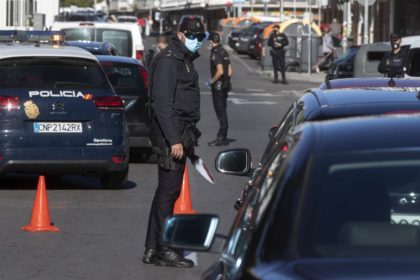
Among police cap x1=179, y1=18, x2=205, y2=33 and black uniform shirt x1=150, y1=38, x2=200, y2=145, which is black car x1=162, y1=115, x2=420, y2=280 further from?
police cap x1=179, y1=18, x2=205, y2=33

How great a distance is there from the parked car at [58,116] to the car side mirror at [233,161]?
241 inches

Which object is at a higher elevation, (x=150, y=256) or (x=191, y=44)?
(x=191, y=44)

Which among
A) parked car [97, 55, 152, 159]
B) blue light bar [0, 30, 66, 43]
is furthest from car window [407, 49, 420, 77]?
blue light bar [0, 30, 66, 43]

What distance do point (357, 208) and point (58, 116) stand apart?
30.2 ft

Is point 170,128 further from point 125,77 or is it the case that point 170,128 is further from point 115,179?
point 125,77

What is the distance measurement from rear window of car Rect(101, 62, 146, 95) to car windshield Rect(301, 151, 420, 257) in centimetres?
1239

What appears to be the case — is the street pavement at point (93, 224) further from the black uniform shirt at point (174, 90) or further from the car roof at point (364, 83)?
the car roof at point (364, 83)

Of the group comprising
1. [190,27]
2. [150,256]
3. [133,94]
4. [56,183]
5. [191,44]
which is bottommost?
[56,183]

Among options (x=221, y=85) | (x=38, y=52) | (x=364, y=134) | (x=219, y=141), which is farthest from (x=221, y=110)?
(x=364, y=134)

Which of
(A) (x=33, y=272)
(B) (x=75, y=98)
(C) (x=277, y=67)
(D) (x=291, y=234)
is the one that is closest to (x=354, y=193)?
(D) (x=291, y=234)

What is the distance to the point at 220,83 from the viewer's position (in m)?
19.8

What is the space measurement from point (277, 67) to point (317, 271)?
35027 mm

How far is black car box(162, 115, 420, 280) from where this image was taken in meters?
3.73

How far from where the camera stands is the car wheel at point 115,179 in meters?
13.6
